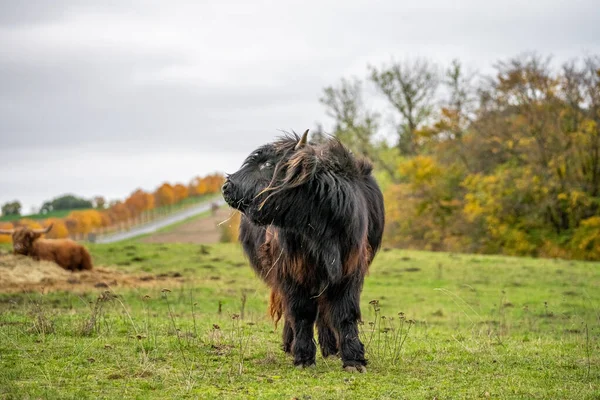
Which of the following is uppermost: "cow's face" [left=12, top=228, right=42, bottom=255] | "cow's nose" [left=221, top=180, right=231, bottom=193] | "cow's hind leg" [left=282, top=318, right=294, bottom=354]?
"cow's nose" [left=221, top=180, right=231, bottom=193]

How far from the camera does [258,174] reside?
7465 mm

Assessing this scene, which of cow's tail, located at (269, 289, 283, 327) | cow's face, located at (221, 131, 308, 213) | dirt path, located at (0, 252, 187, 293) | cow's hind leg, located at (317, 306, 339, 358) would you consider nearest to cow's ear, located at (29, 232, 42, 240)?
dirt path, located at (0, 252, 187, 293)

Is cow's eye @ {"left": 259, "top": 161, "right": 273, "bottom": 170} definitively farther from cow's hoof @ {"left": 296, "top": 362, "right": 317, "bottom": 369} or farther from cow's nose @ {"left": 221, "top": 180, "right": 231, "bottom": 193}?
cow's hoof @ {"left": 296, "top": 362, "right": 317, "bottom": 369}

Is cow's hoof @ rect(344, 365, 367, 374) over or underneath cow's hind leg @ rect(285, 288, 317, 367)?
underneath

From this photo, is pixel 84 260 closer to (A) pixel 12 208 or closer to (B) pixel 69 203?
(A) pixel 12 208

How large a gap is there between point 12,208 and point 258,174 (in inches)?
1110

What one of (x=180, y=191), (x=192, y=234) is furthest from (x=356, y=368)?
(x=180, y=191)

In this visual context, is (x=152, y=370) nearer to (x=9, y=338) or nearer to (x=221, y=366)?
(x=221, y=366)

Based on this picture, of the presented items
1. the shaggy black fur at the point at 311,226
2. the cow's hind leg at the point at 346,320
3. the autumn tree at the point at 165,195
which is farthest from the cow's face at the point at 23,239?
the autumn tree at the point at 165,195

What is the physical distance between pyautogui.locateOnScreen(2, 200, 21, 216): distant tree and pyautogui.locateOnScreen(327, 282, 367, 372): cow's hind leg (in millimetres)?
26403

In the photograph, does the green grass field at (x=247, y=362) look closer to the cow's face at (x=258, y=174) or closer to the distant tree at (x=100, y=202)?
the cow's face at (x=258, y=174)

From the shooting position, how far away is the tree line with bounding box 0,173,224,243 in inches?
2016

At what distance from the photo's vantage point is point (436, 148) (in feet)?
144

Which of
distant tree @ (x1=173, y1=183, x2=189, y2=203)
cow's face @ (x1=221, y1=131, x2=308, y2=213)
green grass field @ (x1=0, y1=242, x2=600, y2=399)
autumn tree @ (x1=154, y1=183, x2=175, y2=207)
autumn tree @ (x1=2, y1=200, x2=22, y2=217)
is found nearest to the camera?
green grass field @ (x1=0, y1=242, x2=600, y2=399)
